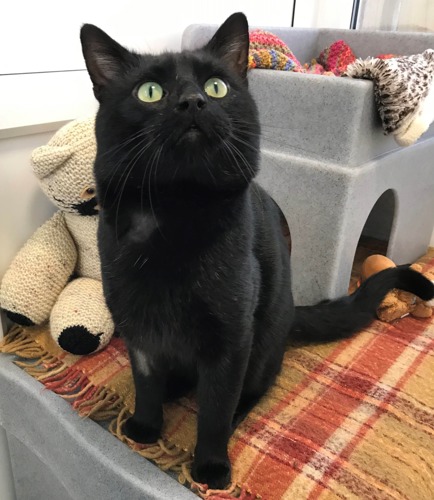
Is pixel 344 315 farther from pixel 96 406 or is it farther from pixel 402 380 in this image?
pixel 96 406

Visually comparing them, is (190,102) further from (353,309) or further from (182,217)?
(353,309)

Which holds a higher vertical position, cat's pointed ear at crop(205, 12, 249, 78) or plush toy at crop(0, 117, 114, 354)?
cat's pointed ear at crop(205, 12, 249, 78)

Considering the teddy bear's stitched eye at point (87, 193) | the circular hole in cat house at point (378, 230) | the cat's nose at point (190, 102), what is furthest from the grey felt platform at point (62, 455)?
the circular hole in cat house at point (378, 230)

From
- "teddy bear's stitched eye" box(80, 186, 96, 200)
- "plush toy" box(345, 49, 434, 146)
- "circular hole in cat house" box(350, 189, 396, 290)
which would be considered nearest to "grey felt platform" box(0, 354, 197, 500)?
"teddy bear's stitched eye" box(80, 186, 96, 200)

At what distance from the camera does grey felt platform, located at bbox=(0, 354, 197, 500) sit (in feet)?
2.20

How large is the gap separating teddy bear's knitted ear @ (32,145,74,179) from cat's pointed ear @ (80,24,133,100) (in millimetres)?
286

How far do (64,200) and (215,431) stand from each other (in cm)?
51

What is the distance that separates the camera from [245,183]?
570 mm

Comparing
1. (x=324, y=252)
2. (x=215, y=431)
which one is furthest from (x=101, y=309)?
(x=324, y=252)

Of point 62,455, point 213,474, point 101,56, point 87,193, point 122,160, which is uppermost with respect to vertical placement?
point 101,56

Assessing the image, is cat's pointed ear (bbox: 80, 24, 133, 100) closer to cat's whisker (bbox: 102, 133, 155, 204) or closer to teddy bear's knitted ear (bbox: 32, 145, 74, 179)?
cat's whisker (bbox: 102, 133, 155, 204)

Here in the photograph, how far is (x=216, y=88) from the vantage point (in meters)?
0.56

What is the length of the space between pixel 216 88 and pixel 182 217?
0.52 ft

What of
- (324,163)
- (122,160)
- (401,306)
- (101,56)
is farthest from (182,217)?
(401,306)
